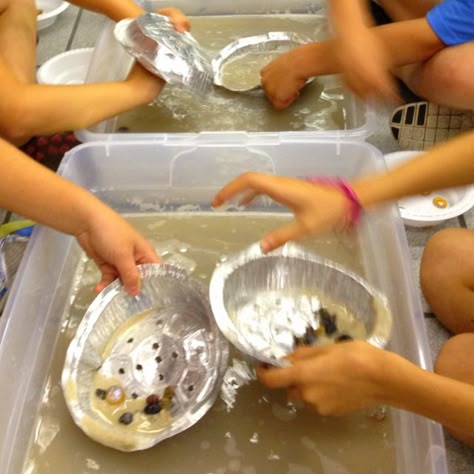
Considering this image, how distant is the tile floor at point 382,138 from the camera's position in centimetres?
→ 79

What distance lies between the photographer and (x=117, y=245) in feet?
2.47

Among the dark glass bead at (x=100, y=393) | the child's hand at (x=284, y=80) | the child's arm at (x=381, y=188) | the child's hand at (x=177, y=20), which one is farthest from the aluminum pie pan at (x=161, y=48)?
the dark glass bead at (x=100, y=393)

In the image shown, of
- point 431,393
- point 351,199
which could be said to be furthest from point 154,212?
point 431,393

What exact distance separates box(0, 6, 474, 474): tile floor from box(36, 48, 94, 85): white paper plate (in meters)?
0.16

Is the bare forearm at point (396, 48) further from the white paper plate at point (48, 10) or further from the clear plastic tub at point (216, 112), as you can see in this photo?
the white paper plate at point (48, 10)

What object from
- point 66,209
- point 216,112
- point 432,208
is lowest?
point 432,208

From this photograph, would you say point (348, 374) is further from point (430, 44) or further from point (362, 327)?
point (430, 44)

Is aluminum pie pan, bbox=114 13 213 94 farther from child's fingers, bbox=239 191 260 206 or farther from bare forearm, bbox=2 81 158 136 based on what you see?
child's fingers, bbox=239 191 260 206

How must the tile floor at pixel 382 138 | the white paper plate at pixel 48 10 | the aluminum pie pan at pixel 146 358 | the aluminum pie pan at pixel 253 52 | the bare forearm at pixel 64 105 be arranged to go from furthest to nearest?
the white paper plate at pixel 48 10 < the aluminum pie pan at pixel 253 52 < the bare forearm at pixel 64 105 < the tile floor at pixel 382 138 < the aluminum pie pan at pixel 146 358

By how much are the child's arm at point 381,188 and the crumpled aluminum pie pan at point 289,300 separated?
115 mm

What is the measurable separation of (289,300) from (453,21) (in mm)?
569

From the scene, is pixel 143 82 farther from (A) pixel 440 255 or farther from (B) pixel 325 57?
(A) pixel 440 255

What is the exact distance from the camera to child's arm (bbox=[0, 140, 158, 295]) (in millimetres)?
750

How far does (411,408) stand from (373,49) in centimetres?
44
